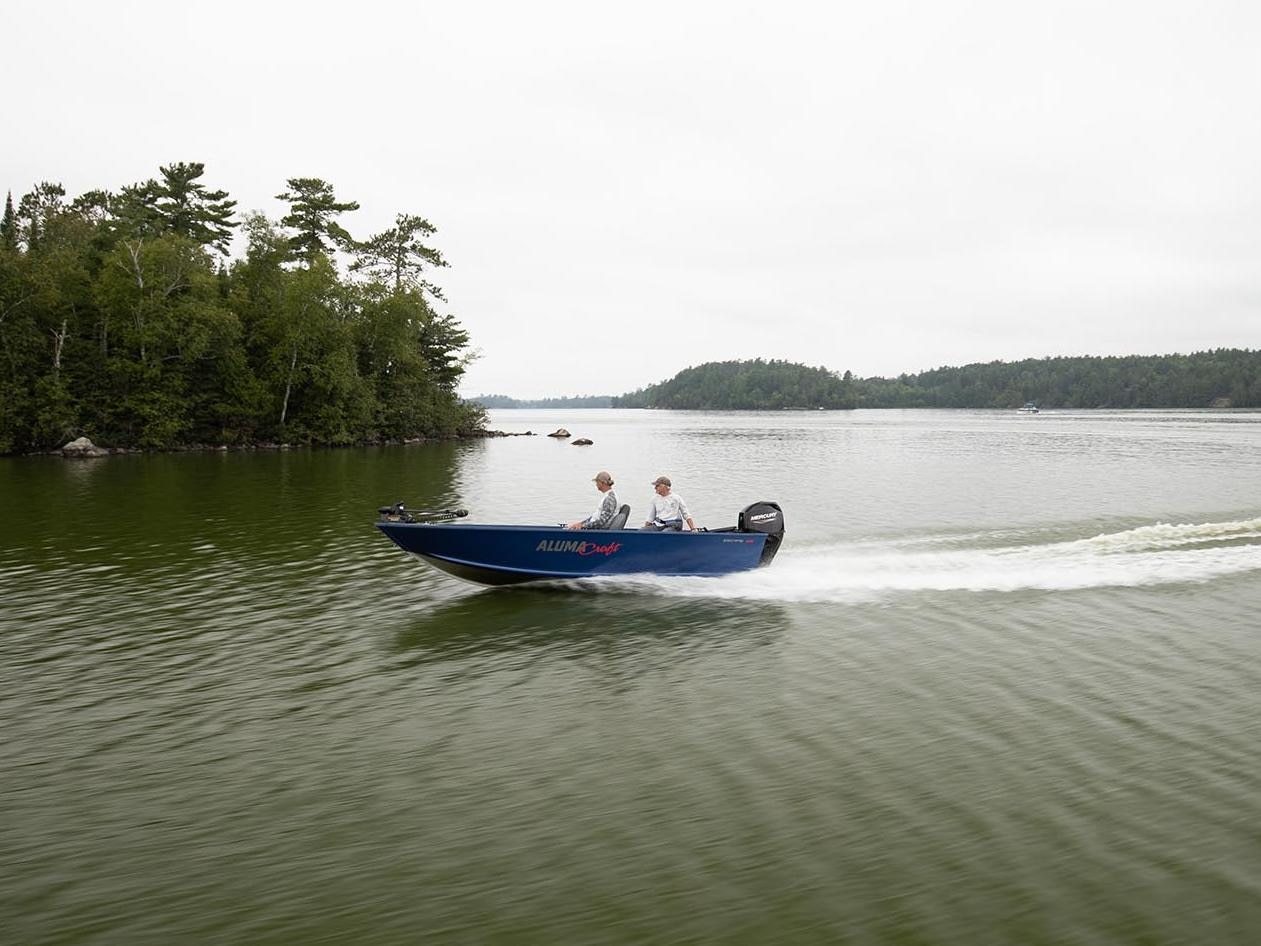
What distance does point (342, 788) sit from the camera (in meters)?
7.04

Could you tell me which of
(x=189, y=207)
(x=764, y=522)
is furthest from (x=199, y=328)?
(x=764, y=522)

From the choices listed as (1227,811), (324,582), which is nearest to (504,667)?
(324,582)

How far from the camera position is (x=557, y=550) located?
13969mm

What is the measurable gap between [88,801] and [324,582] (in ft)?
28.8

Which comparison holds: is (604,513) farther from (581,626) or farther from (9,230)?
(9,230)

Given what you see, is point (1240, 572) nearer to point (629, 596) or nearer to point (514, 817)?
point (629, 596)

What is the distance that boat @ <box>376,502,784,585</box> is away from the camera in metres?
13.7

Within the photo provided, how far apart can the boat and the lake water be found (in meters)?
0.54

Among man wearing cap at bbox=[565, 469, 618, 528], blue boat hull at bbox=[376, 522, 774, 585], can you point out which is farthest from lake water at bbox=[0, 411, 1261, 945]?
man wearing cap at bbox=[565, 469, 618, 528]

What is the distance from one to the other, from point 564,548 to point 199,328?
4899 cm

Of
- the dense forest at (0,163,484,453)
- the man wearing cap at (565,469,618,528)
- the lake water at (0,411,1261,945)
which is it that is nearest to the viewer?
the lake water at (0,411,1261,945)

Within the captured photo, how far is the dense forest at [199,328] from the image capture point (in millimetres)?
48531

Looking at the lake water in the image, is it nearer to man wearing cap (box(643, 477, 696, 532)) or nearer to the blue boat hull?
the blue boat hull

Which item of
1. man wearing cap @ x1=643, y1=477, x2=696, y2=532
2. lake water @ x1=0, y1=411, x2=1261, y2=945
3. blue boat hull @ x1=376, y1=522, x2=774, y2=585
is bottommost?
Answer: lake water @ x1=0, y1=411, x2=1261, y2=945
